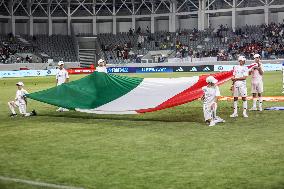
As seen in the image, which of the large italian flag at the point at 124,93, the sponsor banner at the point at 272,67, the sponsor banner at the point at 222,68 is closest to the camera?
the large italian flag at the point at 124,93

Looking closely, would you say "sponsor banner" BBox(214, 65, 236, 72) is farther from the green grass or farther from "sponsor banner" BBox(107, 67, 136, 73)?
the green grass

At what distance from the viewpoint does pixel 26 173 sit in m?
9.14

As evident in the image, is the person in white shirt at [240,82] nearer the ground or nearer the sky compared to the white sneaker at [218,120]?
nearer the sky

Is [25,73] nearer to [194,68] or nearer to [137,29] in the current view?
[194,68]

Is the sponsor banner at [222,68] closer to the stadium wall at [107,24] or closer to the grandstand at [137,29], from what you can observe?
the grandstand at [137,29]

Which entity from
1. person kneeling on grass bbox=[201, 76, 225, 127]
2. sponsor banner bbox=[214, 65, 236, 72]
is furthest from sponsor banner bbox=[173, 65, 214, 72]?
person kneeling on grass bbox=[201, 76, 225, 127]

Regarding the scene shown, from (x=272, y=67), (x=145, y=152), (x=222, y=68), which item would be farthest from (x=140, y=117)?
(x=272, y=67)

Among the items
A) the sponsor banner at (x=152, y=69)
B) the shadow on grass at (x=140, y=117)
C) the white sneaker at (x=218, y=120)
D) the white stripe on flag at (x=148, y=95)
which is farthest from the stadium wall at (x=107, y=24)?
the white sneaker at (x=218, y=120)

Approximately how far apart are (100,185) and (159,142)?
4.27 metres

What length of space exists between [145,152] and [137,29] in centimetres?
6973

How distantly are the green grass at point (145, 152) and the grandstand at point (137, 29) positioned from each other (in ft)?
154

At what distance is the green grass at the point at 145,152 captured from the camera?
8.59m

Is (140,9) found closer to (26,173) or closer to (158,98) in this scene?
(158,98)

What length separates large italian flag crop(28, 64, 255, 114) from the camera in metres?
17.5
